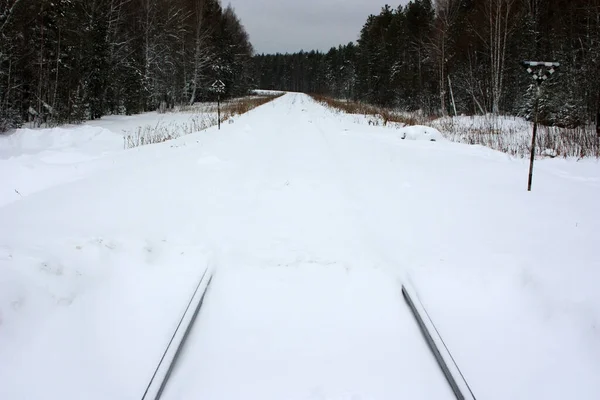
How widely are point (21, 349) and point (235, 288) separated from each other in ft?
4.79

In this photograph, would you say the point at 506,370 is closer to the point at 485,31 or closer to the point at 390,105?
the point at 485,31

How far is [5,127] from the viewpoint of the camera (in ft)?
41.2

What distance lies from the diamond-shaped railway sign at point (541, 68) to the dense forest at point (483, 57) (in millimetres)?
11802

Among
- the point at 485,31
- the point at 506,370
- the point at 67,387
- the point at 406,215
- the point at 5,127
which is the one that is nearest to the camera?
the point at 67,387

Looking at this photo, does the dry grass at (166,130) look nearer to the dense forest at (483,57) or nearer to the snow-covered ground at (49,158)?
the snow-covered ground at (49,158)

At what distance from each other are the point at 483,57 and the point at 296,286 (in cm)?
3157

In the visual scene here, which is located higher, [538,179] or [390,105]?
[390,105]

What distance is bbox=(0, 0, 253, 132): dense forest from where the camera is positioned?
13.8 m

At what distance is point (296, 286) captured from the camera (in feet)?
10.5

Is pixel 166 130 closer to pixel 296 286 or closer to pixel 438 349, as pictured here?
pixel 296 286

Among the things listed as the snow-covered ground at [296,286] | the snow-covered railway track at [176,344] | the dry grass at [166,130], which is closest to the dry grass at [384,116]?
the dry grass at [166,130]

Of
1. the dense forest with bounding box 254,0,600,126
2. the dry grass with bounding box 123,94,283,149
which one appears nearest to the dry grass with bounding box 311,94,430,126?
the dense forest with bounding box 254,0,600,126

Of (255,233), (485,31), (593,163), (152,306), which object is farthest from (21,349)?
(485,31)

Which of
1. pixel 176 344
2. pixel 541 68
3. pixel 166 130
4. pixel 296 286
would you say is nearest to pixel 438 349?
pixel 296 286
